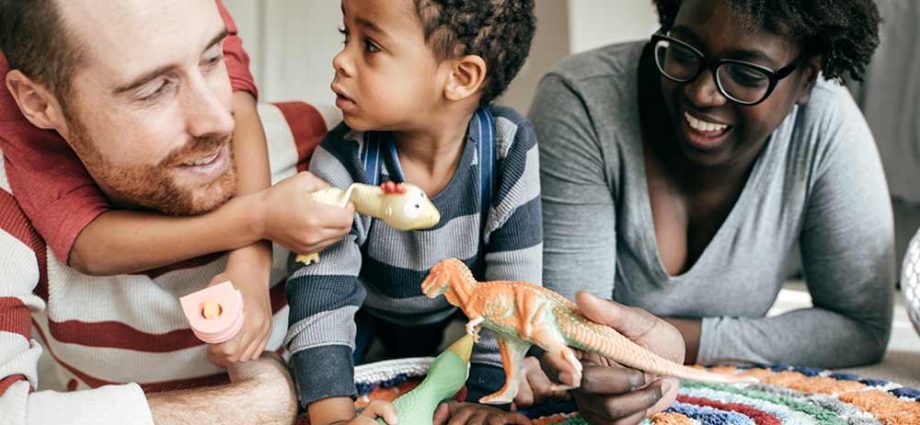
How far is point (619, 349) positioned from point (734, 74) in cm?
50

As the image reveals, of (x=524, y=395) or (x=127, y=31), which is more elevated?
(x=127, y=31)

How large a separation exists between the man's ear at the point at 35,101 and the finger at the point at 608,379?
2.34 feet

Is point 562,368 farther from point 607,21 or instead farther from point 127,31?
point 607,21

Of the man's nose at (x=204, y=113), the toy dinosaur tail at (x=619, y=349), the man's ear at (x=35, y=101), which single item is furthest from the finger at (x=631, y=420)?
the man's ear at (x=35, y=101)

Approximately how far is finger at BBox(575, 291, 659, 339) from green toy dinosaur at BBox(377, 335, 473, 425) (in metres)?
0.15

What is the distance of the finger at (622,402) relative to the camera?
3.67ft

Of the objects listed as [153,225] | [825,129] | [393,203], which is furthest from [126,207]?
[825,129]

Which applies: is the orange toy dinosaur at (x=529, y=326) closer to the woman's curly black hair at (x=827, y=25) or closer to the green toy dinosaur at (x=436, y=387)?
the green toy dinosaur at (x=436, y=387)

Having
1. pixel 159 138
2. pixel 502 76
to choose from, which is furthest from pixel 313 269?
pixel 502 76

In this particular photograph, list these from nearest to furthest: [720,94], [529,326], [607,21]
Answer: [529,326] → [720,94] → [607,21]

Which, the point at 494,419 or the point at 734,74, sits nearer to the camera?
the point at 494,419

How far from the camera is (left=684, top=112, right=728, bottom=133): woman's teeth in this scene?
1.37 metres

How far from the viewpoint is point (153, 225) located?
121cm

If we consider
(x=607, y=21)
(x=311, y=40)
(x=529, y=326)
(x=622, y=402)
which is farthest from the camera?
(x=311, y=40)
